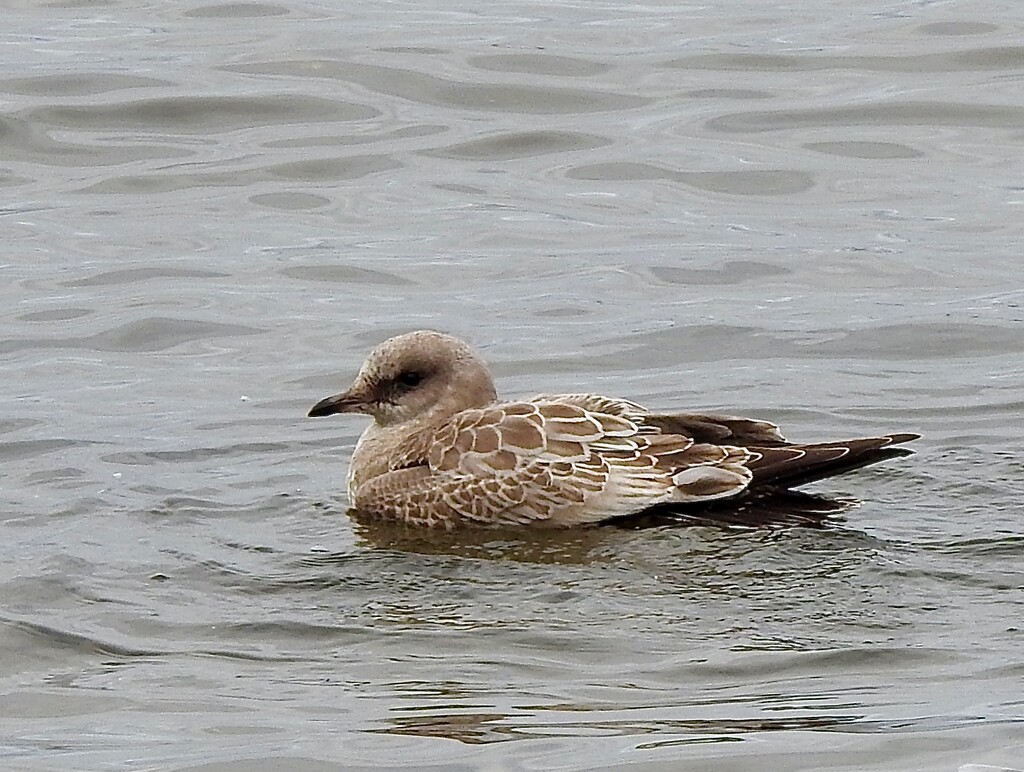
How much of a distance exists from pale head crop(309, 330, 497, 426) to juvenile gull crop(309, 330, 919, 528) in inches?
2.8

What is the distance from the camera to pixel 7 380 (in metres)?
12.1

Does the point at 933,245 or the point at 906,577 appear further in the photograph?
the point at 933,245

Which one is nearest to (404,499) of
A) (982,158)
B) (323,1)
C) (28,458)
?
(28,458)

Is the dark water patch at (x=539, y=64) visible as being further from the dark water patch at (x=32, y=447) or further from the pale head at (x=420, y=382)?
the pale head at (x=420, y=382)

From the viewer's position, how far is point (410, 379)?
10094 millimetres

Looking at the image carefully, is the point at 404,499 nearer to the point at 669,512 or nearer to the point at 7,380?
the point at 669,512

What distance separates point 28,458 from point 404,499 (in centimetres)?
210

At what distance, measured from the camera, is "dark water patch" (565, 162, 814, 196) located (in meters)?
16.0

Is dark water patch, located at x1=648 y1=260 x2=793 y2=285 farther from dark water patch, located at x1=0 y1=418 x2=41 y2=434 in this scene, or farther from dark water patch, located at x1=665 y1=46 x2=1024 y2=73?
dark water patch, located at x1=665 y1=46 x2=1024 y2=73

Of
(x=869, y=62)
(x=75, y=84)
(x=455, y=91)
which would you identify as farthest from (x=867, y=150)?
(x=75, y=84)

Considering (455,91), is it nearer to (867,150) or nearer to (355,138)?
(355,138)

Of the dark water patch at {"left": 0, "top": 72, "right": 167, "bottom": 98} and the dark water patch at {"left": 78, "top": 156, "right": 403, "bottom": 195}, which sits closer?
the dark water patch at {"left": 78, "top": 156, "right": 403, "bottom": 195}

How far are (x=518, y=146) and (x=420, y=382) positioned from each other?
280 inches

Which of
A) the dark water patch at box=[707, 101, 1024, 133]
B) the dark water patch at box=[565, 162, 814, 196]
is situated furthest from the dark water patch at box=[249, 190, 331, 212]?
the dark water patch at box=[707, 101, 1024, 133]
